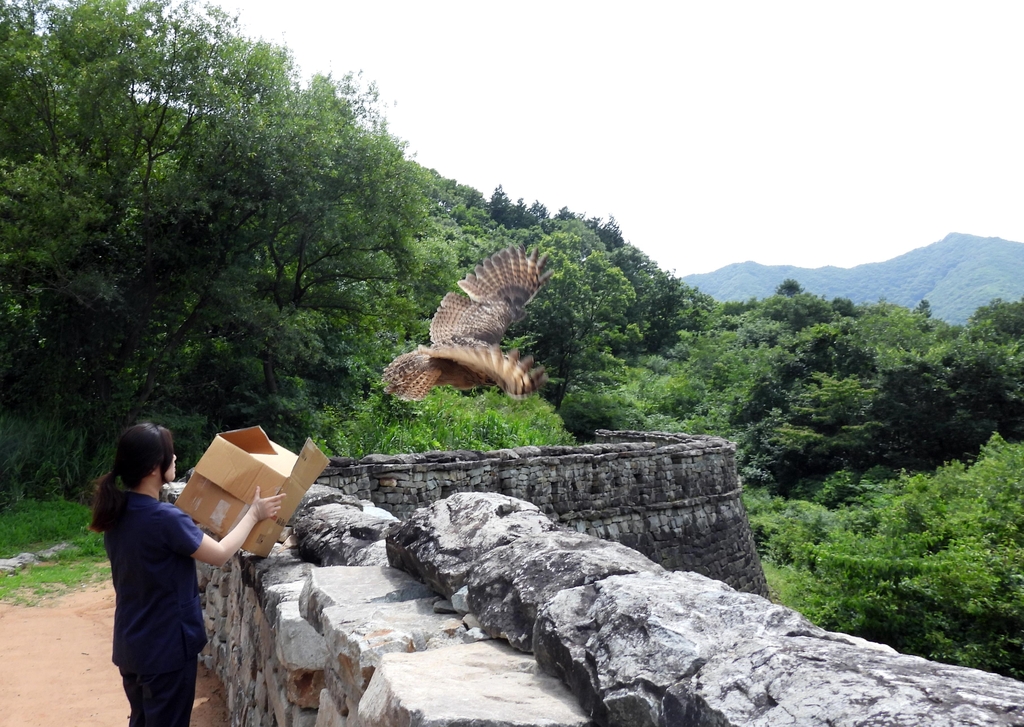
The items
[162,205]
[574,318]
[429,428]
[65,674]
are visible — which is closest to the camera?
[65,674]

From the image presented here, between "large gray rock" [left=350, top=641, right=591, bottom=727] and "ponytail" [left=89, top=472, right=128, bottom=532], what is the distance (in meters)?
1.11

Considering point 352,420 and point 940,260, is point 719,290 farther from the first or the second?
point 352,420

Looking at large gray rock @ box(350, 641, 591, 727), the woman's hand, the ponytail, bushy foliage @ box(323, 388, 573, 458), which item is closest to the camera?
large gray rock @ box(350, 641, 591, 727)

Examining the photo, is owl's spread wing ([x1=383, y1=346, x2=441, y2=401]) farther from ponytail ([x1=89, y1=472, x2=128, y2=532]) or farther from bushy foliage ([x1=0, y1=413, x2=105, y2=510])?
bushy foliage ([x1=0, y1=413, x2=105, y2=510])

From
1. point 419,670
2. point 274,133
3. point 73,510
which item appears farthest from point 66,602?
point 274,133

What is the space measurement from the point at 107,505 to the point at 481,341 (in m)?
4.95

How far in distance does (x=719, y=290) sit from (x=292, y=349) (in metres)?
139

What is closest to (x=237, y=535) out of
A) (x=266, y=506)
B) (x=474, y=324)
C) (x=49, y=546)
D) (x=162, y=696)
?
(x=266, y=506)

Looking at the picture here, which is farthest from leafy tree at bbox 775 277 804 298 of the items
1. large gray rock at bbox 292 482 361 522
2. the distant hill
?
large gray rock at bbox 292 482 361 522

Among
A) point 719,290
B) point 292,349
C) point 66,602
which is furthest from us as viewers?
point 719,290

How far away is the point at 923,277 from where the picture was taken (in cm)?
12119

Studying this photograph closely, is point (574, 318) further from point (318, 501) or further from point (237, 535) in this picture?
point (237, 535)

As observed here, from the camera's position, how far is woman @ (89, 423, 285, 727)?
226cm

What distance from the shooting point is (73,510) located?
947 cm
